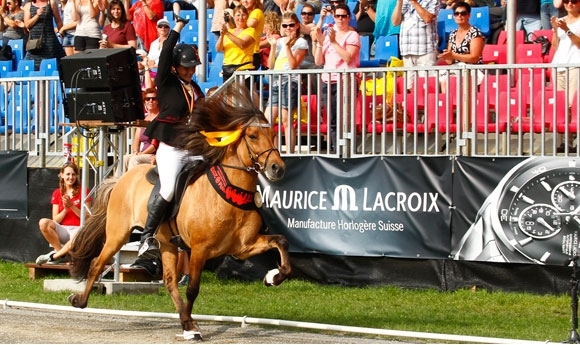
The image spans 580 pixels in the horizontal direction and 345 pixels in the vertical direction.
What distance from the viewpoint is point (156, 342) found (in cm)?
1048

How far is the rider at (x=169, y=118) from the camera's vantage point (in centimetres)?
1137

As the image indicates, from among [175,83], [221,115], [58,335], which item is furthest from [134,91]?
[58,335]

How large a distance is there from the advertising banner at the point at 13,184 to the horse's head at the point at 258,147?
24.3ft

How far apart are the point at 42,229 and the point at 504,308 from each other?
6556mm

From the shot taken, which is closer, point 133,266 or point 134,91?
point 134,91

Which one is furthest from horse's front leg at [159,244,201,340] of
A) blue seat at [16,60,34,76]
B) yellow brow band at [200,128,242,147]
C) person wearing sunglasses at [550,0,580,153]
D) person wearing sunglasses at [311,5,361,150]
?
blue seat at [16,60,34,76]

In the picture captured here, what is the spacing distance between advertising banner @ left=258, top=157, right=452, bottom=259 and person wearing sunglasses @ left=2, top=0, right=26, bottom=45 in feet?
29.3

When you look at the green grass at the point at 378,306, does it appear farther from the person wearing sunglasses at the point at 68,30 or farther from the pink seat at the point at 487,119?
the person wearing sunglasses at the point at 68,30

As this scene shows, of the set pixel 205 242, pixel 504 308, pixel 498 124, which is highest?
pixel 498 124

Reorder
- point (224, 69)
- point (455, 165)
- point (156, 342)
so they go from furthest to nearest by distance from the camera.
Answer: point (224, 69) < point (455, 165) < point (156, 342)

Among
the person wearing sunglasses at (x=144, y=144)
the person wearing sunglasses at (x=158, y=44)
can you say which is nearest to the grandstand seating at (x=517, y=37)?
the person wearing sunglasses at (x=144, y=144)

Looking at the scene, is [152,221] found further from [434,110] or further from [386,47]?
[386,47]

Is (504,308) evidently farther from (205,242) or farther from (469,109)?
(205,242)

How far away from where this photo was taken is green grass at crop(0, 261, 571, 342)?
38.5ft
